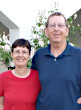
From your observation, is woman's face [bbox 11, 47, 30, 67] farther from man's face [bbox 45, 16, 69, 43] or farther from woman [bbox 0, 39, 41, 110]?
man's face [bbox 45, 16, 69, 43]

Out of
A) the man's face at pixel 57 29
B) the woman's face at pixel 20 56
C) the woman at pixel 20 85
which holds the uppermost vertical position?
the man's face at pixel 57 29

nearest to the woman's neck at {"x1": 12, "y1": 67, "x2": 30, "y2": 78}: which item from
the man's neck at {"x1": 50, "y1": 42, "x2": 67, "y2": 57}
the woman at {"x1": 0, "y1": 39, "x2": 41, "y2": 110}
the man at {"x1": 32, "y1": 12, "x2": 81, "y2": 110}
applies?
the woman at {"x1": 0, "y1": 39, "x2": 41, "y2": 110}

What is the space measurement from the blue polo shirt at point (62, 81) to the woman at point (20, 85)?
0.47 ft

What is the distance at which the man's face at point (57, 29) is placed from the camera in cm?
201

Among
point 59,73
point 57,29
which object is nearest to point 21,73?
point 59,73

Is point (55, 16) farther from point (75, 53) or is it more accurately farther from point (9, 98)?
point (9, 98)

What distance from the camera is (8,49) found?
299cm

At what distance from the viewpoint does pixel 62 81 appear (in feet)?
6.34

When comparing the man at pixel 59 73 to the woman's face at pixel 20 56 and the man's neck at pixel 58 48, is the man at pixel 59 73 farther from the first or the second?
the woman's face at pixel 20 56

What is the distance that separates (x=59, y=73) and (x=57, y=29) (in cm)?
40

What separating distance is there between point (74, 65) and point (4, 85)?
0.71m

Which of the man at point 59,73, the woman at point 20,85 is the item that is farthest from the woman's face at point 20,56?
the man at point 59,73

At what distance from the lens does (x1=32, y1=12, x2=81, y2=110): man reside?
193 cm

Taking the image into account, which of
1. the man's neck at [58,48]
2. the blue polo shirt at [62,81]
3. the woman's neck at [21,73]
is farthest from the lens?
the woman's neck at [21,73]
